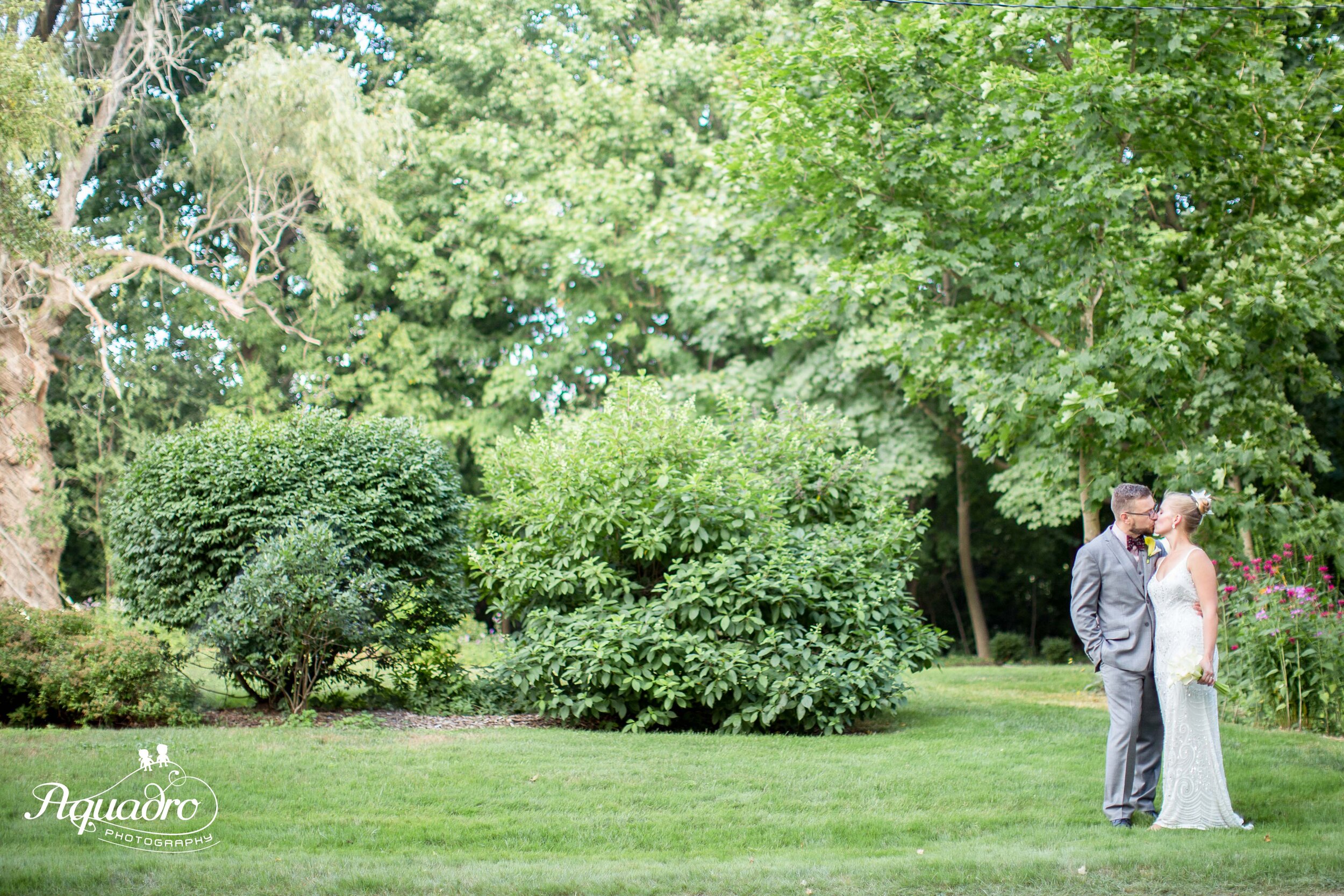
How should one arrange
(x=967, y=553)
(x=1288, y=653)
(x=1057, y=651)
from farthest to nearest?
(x=967, y=553), (x=1057, y=651), (x=1288, y=653)

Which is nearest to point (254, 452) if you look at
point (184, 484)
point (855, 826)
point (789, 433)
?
point (184, 484)

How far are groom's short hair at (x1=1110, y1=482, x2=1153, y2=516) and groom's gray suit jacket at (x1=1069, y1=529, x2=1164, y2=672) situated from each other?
0.16m

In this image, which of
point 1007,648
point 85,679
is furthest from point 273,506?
point 1007,648

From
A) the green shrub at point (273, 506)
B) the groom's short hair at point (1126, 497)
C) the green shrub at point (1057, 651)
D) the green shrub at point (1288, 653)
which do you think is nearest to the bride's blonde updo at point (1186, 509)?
the groom's short hair at point (1126, 497)

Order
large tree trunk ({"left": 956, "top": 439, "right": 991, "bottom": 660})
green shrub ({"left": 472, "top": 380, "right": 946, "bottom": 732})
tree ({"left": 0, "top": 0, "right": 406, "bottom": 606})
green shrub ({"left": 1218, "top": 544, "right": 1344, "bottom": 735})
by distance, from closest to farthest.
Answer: green shrub ({"left": 472, "top": 380, "right": 946, "bottom": 732})
green shrub ({"left": 1218, "top": 544, "right": 1344, "bottom": 735})
tree ({"left": 0, "top": 0, "right": 406, "bottom": 606})
large tree trunk ({"left": 956, "top": 439, "right": 991, "bottom": 660})

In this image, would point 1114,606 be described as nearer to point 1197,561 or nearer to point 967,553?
point 1197,561

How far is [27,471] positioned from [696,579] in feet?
46.1

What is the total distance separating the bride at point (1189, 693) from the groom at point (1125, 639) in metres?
0.12

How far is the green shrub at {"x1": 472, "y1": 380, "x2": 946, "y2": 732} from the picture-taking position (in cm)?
896

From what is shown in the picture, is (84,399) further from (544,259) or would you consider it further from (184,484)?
(184,484)

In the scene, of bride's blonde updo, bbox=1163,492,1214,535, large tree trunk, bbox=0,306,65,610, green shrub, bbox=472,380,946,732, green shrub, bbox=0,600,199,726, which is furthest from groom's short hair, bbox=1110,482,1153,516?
large tree trunk, bbox=0,306,65,610

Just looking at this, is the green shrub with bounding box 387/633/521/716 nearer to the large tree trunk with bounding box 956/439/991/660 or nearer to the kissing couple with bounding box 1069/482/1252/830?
the kissing couple with bounding box 1069/482/1252/830

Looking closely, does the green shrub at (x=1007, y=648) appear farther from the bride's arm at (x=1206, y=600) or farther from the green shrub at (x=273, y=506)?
the bride's arm at (x=1206, y=600)

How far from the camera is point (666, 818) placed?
6.05 metres
